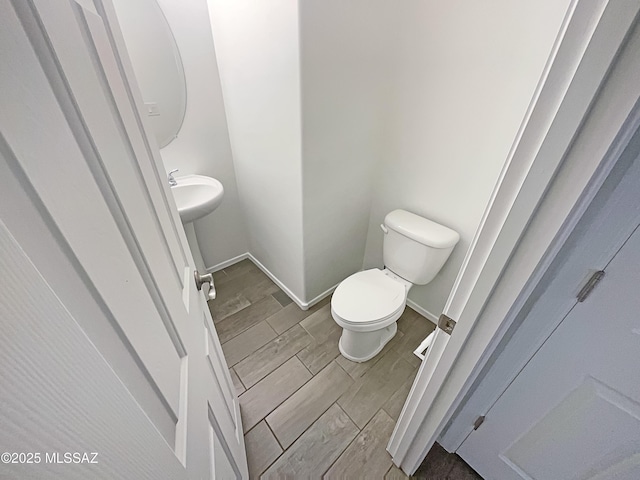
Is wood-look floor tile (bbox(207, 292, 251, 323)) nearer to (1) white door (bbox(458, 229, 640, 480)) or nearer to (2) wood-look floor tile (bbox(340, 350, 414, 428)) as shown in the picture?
(2) wood-look floor tile (bbox(340, 350, 414, 428))

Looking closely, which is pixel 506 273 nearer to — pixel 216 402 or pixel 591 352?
pixel 591 352

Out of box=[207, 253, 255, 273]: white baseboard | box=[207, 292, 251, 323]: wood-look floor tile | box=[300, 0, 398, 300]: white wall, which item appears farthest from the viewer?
box=[207, 253, 255, 273]: white baseboard

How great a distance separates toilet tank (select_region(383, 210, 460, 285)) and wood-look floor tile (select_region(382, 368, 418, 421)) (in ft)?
1.85

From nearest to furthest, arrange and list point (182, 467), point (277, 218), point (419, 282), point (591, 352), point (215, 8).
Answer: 1. point (182, 467)
2. point (591, 352)
3. point (215, 8)
4. point (419, 282)
5. point (277, 218)

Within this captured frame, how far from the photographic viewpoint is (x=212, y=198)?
4.92ft

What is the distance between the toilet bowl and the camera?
1.30 meters

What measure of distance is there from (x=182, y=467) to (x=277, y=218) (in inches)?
53.3

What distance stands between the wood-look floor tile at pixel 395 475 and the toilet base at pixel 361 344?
1.64 ft

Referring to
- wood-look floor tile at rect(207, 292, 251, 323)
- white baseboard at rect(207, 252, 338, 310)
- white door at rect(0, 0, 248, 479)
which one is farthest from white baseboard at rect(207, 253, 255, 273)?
white door at rect(0, 0, 248, 479)

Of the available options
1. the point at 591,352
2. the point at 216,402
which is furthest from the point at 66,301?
the point at 591,352

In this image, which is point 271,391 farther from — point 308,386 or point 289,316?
point 289,316

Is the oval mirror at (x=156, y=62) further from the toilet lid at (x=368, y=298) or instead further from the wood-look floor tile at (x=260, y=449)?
the wood-look floor tile at (x=260, y=449)

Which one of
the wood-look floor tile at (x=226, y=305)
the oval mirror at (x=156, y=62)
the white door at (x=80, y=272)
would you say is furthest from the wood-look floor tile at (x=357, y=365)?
the oval mirror at (x=156, y=62)

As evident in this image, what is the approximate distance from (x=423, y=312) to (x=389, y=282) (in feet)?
1.64
